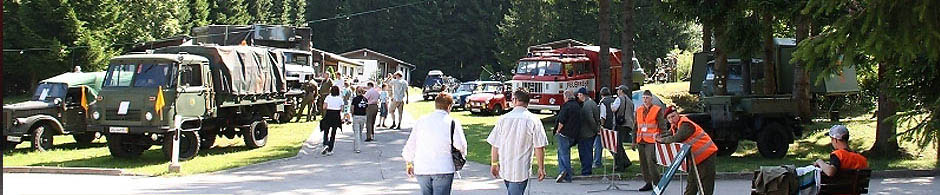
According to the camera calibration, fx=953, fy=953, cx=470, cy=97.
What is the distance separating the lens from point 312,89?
1111 inches

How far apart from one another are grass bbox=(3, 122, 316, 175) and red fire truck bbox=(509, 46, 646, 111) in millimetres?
9309

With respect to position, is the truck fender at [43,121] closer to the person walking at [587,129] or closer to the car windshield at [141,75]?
the car windshield at [141,75]

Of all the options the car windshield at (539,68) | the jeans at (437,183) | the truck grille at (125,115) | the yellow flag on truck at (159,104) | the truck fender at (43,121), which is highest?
the car windshield at (539,68)

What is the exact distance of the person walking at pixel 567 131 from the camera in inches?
541

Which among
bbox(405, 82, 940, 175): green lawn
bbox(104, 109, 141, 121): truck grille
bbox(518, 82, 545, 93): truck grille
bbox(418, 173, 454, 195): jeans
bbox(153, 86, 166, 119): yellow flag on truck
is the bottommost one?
bbox(405, 82, 940, 175): green lawn

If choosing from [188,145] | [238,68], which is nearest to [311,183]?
[188,145]

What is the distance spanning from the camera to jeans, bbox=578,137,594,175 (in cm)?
1419

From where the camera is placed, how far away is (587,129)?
46.2 feet

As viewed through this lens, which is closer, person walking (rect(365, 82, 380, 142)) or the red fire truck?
person walking (rect(365, 82, 380, 142))

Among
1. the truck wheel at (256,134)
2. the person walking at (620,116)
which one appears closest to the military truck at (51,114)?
the truck wheel at (256,134)

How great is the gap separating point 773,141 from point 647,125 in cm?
718

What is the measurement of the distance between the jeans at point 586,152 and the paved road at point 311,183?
1.44 feet

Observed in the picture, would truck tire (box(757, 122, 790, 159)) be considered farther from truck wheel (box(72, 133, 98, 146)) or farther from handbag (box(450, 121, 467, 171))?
truck wheel (box(72, 133, 98, 146))

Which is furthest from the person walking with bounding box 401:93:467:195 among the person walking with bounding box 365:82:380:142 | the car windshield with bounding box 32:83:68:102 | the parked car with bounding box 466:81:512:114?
the parked car with bounding box 466:81:512:114
